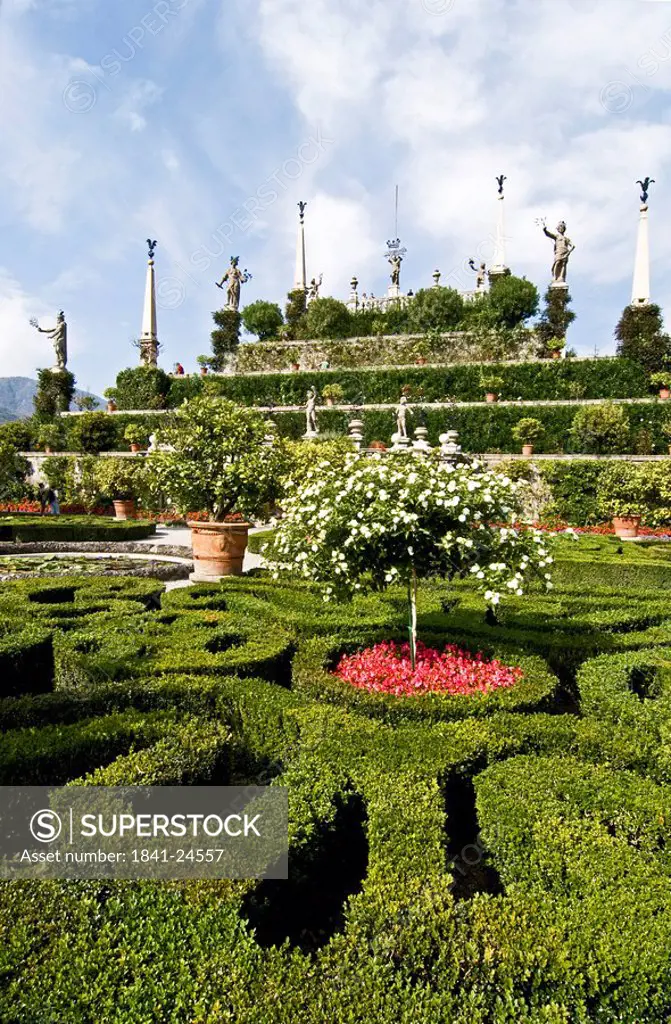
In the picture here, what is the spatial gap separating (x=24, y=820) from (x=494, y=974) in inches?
83.6

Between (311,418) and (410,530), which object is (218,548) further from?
(311,418)

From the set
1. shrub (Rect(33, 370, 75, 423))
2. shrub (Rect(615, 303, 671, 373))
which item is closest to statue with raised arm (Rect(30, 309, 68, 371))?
shrub (Rect(33, 370, 75, 423))

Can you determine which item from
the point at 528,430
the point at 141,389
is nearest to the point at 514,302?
the point at 528,430

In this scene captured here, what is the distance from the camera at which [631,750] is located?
3514mm

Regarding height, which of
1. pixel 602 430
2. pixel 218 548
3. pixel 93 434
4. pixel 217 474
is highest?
pixel 93 434

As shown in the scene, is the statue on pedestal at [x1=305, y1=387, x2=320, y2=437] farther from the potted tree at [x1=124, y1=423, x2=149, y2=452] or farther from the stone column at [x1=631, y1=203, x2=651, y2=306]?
the stone column at [x1=631, y1=203, x2=651, y2=306]

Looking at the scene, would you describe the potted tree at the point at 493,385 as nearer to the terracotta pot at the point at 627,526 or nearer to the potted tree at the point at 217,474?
the terracotta pot at the point at 627,526

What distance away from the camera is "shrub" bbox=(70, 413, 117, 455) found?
26750 mm

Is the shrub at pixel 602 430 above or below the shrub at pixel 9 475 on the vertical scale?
above

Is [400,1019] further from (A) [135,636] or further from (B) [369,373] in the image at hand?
(B) [369,373]

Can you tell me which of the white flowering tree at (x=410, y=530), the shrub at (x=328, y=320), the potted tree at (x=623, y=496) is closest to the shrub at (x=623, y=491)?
the potted tree at (x=623, y=496)

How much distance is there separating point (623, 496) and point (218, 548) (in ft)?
42.0

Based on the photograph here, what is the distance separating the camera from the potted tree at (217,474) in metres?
8.71

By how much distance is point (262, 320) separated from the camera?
1610 inches
